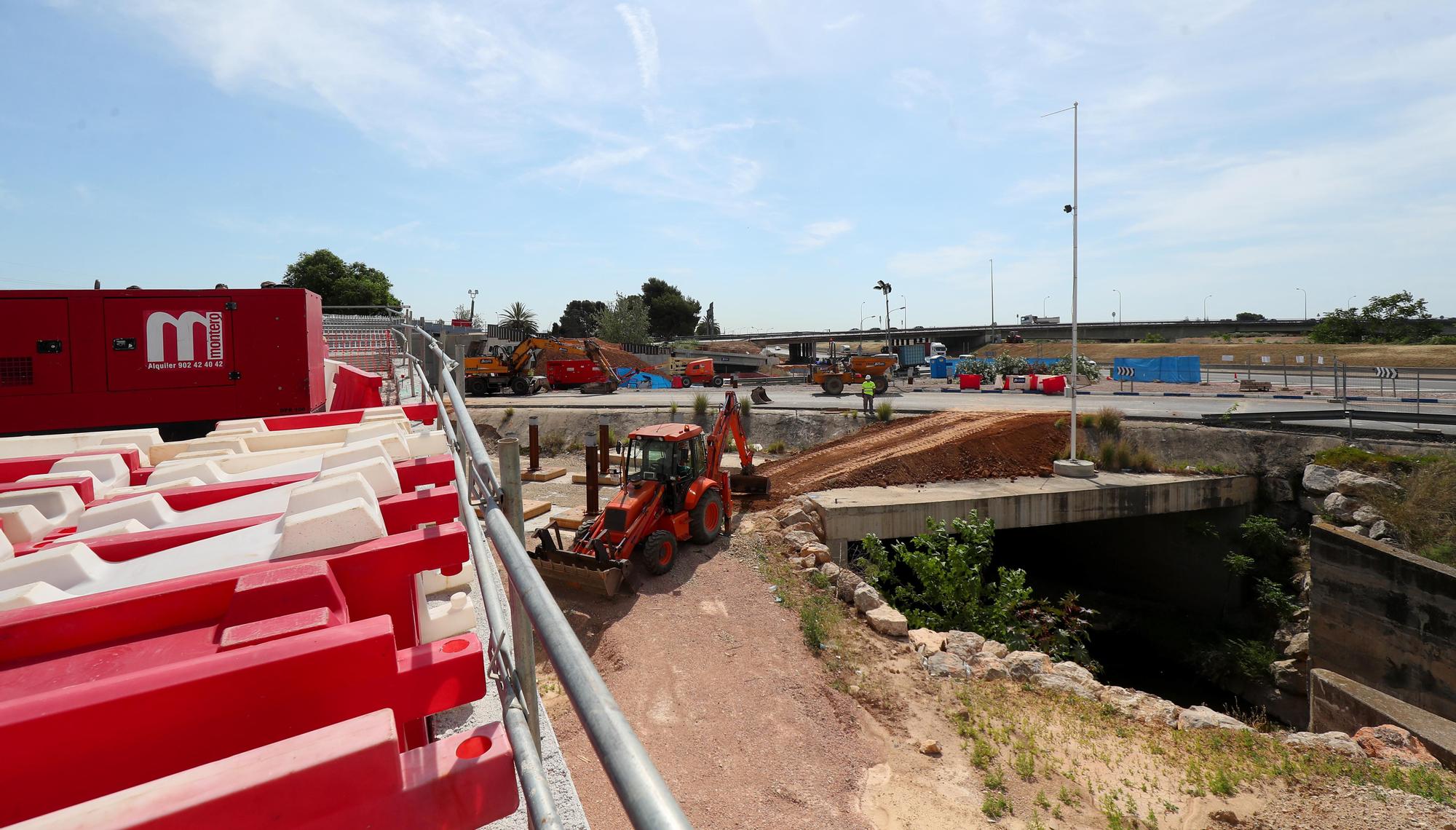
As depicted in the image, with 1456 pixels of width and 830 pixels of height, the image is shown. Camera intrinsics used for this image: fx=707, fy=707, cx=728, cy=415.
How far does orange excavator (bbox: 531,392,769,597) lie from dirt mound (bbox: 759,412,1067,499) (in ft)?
13.2

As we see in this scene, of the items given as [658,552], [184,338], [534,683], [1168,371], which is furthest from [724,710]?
[1168,371]

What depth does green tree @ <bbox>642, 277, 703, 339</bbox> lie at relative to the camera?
10369 cm

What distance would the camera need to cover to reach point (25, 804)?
130cm

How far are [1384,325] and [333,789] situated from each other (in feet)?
296

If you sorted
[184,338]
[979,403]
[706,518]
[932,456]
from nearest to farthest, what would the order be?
[184,338], [706,518], [932,456], [979,403]

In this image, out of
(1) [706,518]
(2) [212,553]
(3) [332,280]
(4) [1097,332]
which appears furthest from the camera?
(4) [1097,332]

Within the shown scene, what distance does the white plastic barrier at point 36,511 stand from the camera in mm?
2725

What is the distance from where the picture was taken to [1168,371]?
39.1m

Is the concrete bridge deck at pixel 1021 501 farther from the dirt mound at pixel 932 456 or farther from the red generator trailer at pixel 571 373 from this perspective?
the red generator trailer at pixel 571 373

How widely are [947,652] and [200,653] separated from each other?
11486 mm

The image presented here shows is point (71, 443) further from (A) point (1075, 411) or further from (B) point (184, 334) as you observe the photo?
(A) point (1075, 411)

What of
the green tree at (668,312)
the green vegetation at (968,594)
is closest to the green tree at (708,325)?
the green tree at (668,312)

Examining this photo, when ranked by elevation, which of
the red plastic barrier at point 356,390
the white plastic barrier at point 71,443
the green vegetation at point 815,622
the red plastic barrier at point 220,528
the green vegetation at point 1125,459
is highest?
the red plastic barrier at point 356,390

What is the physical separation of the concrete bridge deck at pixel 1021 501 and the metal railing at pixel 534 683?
14.4 metres
